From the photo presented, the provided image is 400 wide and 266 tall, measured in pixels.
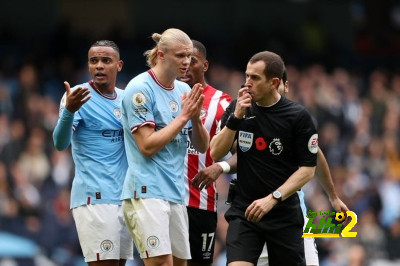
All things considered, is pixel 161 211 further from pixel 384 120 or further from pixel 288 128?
pixel 384 120

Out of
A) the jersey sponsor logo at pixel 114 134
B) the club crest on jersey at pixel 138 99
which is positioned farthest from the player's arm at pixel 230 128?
the jersey sponsor logo at pixel 114 134

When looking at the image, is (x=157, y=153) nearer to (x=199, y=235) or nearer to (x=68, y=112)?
(x=68, y=112)

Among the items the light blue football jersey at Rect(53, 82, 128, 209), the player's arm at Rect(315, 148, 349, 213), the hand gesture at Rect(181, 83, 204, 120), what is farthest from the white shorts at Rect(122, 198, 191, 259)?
the player's arm at Rect(315, 148, 349, 213)

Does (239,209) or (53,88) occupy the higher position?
(53,88)

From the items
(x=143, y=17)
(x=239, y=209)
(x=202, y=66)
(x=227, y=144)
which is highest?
(x=143, y=17)

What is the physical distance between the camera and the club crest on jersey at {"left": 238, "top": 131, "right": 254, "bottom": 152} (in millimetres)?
9172

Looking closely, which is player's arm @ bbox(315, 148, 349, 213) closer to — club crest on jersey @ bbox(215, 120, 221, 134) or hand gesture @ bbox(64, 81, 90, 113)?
club crest on jersey @ bbox(215, 120, 221, 134)

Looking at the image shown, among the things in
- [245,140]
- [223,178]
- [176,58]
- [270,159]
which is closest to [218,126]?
[245,140]

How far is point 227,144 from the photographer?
29.8 ft

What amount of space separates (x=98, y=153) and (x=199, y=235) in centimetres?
147

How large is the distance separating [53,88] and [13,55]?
1.82 m

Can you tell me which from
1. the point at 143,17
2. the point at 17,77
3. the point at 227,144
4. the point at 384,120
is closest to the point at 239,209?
the point at 227,144

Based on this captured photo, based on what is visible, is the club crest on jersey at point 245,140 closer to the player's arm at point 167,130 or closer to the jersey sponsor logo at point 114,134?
the player's arm at point 167,130

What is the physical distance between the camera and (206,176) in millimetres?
9539
